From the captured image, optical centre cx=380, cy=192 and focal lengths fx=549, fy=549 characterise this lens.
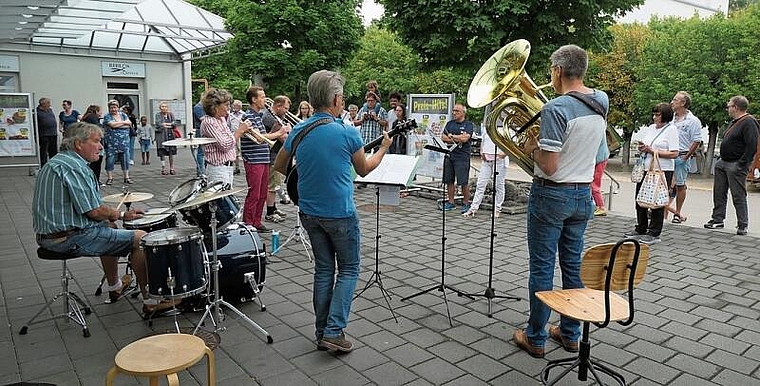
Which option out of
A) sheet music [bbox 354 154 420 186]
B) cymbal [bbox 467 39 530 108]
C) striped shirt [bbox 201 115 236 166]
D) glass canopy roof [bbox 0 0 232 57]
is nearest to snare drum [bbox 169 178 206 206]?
sheet music [bbox 354 154 420 186]

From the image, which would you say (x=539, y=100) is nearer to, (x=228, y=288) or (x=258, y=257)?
(x=258, y=257)

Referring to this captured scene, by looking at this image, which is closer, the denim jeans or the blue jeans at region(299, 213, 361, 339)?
the blue jeans at region(299, 213, 361, 339)

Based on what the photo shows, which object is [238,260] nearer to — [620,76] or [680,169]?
[680,169]

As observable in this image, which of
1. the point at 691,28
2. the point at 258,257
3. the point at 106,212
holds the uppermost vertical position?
the point at 691,28

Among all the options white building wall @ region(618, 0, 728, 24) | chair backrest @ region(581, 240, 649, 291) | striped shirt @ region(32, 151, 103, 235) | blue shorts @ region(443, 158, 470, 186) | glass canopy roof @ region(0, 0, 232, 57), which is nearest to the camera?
chair backrest @ region(581, 240, 649, 291)

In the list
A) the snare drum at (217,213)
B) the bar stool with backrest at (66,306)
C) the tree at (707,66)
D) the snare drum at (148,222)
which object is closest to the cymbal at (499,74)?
the snare drum at (217,213)

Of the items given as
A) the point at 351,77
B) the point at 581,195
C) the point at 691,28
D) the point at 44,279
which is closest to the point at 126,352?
the point at 581,195

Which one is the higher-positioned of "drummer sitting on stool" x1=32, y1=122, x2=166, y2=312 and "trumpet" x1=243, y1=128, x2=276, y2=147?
"trumpet" x1=243, y1=128, x2=276, y2=147

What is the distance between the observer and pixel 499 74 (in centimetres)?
390

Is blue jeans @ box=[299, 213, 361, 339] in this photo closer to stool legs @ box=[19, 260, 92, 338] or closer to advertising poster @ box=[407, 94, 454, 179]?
stool legs @ box=[19, 260, 92, 338]

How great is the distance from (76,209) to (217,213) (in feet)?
3.24

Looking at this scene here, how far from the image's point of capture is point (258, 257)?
15.1 ft

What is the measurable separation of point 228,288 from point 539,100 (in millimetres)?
2849

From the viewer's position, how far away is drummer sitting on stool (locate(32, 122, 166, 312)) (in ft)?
12.9
